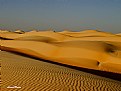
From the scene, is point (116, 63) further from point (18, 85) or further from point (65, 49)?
point (18, 85)

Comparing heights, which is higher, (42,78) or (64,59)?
(42,78)

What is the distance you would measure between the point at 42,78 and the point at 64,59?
9.79 metres

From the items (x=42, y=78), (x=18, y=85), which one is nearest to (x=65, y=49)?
(x=42, y=78)

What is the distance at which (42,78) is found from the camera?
39.0ft

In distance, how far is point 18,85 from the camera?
9.95 meters

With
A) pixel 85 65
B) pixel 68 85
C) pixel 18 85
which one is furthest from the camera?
pixel 85 65

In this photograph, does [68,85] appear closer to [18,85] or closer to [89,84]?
[89,84]

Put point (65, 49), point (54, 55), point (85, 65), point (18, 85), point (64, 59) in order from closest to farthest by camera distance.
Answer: point (18, 85) < point (85, 65) < point (64, 59) < point (54, 55) < point (65, 49)

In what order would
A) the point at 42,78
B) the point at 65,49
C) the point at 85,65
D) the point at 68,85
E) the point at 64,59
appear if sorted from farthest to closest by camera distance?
the point at 65,49, the point at 64,59, the point at 85,65, the point at 42,78, the point at 68,85

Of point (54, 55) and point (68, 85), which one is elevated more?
point (68, 85)

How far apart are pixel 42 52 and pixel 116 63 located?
6.81 metres

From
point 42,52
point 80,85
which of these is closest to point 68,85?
point 80,85

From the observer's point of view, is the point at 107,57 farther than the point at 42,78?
Yes

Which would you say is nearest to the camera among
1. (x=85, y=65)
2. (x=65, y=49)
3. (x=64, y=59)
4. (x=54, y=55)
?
(x=85, y=65)
